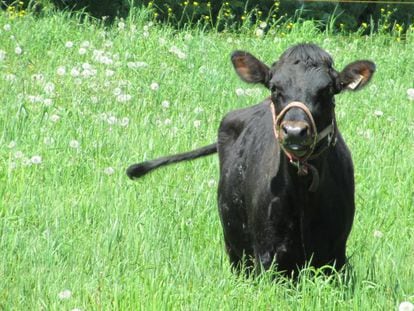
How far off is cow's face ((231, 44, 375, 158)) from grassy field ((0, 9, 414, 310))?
0.79 metres

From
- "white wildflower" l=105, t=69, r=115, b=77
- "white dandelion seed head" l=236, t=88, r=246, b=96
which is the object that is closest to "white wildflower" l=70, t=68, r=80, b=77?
"white wildflower" l=105, t=69, r=115, b=77

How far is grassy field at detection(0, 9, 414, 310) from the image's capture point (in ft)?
19.9

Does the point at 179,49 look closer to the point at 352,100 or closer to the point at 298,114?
the point at 352,100

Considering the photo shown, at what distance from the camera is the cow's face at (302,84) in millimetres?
5988

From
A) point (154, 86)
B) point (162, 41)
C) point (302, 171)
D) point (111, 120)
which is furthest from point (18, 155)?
point (162, 41)

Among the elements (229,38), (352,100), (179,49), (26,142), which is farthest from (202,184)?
(229,38)

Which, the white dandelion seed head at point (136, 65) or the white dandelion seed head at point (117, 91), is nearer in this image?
the white dandelion seed head at point (117, 91)

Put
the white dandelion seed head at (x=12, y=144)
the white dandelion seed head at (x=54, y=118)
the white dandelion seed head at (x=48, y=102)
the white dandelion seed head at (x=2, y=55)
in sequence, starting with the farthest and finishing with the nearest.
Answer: the white dandelion seed head at (x=2, y=55) < the white dandelion seed head at (x=48, y=102) < the white dandelion seed head at (x=54, y=118) < the white dandelion seed head at (x=12, y=144)

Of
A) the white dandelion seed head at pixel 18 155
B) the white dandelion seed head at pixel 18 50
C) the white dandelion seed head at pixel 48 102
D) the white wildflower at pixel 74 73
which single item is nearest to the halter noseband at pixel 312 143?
the white dandelion seed head at pixel 18 155

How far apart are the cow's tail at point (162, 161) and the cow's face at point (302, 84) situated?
132 centimetres

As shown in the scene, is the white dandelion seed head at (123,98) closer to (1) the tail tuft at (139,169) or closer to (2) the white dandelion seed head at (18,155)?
(2) the white dandelion seed head at (18,155)

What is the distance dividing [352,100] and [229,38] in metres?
2.87

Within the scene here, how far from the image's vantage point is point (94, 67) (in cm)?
1190

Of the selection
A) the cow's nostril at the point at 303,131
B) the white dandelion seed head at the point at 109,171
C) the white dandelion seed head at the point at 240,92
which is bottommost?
the white dandelion seed head at the point at 109,171
